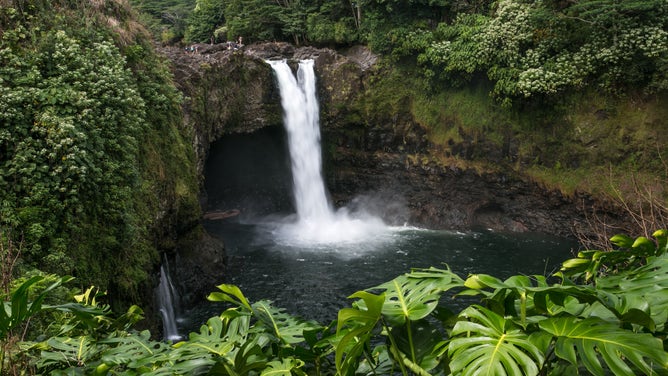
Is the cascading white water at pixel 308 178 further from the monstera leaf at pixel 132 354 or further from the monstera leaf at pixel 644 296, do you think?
the monstera leaf at pixel 644 296

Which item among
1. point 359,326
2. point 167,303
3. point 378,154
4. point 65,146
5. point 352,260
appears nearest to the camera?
point 359,326

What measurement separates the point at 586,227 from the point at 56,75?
15.1m

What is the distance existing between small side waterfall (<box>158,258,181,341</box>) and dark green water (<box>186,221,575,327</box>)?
1.81ft

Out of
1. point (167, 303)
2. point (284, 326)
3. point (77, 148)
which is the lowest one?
point (167, 303)

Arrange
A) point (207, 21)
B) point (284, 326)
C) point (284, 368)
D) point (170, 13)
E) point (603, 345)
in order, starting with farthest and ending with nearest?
1. point (170, 13)
2. point (207, 21)
3. point (284, 326)
4. point (284, 368)
5. point (603, 345)

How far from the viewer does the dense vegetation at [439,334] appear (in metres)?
1.28

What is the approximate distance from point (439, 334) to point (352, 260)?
1115 centimetres

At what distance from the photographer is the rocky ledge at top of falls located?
1456 centimetres

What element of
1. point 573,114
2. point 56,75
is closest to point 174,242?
point 56,75

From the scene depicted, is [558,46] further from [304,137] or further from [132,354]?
[132,354]

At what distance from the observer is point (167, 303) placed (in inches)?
356

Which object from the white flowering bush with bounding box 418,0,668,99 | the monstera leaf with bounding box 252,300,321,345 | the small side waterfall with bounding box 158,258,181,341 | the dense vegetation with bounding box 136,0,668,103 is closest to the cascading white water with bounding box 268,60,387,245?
the dense vegetation with bounding box 136,0,668,103

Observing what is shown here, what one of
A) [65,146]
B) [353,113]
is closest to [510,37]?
[353,113]

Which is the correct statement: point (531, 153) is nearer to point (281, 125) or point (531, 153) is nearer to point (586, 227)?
point (586, 227)
